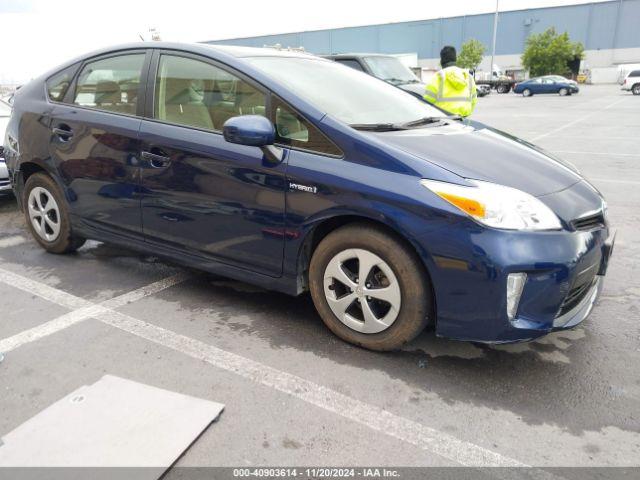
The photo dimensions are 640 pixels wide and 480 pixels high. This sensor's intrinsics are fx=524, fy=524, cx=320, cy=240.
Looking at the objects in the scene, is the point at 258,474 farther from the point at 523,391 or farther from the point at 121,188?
the point at 121,188

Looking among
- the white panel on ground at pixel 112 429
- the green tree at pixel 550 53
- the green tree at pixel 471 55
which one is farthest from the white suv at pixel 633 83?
the white panel on ground at pixel 112 429

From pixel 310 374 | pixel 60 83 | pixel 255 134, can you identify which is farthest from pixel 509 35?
pixel 310 374

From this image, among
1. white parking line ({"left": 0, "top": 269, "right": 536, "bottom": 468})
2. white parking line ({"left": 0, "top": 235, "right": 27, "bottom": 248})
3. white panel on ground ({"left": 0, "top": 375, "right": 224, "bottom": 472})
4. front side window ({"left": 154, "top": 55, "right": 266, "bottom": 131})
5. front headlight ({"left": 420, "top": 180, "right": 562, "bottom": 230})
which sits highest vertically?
front side window ({"left": 154, "top": 55, "right": 266, "bottom": 131})

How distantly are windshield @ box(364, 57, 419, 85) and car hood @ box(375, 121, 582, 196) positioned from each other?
7084 mm

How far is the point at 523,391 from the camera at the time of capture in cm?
249

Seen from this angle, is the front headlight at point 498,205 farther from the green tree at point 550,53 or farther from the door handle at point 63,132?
the green tree at point 550,53

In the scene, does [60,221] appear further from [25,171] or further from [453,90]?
[453,90]

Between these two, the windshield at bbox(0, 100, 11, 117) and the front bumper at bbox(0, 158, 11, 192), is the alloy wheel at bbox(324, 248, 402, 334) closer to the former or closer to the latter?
the front bumper at bbox(0, 158, 11, 192)

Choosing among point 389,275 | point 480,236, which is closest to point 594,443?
point 480,236

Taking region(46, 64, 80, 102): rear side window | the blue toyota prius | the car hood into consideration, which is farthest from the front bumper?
the car hood

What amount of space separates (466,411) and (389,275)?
72 cm

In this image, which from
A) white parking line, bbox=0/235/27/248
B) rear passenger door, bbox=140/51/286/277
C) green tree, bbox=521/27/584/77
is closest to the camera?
rear passenger door, bbox=140/51/286/277

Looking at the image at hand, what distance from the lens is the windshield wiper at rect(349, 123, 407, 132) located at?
9.17 ft

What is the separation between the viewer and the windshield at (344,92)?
116 inches
